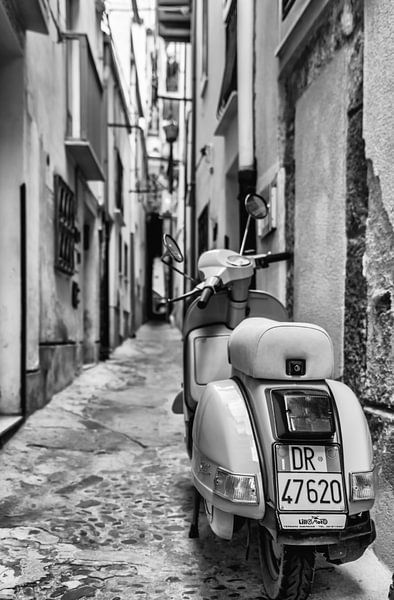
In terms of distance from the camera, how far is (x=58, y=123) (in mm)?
6328

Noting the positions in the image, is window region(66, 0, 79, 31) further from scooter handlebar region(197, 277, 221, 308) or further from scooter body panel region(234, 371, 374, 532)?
scooter body panel region(234, 371, 374, 532)

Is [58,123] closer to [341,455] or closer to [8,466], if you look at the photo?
[8,466]

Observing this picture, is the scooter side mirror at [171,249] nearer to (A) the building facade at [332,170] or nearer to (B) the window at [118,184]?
(A) the building facade at [332,170]

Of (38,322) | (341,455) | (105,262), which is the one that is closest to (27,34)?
(38,322)

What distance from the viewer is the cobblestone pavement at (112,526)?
2.17 metres

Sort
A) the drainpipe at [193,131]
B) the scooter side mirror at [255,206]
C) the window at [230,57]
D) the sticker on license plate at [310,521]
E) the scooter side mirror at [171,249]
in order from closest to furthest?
the sticker on license plate at [310,521]
the scooter side mirror at [171,249]
the scooter side mirror at [255,206]
the window at [230,57]
the drainpipe at [193,131]

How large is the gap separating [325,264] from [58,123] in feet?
13.6

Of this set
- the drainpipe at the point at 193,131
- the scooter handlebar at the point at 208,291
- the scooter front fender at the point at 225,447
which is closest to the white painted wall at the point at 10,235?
the scooter handlebar at the point at 208,291

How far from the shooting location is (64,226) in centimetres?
654

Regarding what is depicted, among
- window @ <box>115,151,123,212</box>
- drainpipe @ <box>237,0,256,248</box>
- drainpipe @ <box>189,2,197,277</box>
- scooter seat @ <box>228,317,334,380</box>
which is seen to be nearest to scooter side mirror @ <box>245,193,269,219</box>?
scooter seat @ <box>228,317,334,380</box>

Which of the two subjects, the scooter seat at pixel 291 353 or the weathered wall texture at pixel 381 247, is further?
the weathered wall texture at pixel 381 247

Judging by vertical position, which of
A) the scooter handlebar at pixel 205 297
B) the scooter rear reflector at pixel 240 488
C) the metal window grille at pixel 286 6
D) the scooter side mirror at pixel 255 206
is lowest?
the scooter rear reflector at pixel 240 488

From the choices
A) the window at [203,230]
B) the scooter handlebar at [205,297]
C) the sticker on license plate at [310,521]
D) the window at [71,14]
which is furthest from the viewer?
the window at [203,230]

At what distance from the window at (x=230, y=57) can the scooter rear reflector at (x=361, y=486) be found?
4.70 m
